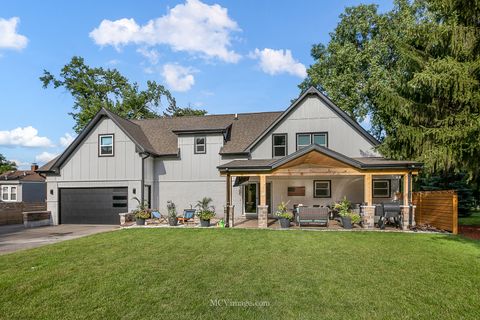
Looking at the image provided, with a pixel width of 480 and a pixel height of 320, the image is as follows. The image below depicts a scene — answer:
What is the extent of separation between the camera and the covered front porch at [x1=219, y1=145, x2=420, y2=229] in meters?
13.5

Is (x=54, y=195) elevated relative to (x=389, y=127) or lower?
lower

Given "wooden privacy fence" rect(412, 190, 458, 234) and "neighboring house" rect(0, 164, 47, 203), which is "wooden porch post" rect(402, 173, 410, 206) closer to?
"wooden privacy fence" rect(412, 190, 458, 234)

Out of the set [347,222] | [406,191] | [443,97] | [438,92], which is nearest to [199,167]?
[347,222]

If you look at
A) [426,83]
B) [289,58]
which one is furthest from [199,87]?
[426,83]

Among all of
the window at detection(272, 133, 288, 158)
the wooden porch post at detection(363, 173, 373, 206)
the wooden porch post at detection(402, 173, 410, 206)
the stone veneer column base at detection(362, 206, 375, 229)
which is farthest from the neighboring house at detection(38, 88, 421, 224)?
the stone veneer column base at detection(362, 206, 375, 229)

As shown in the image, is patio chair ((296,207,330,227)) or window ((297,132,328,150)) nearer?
patio chair ((296,207,330,227))

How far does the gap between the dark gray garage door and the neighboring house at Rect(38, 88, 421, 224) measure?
6 centimetres

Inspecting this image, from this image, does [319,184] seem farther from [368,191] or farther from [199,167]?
[199,167]

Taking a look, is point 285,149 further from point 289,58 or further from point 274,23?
point 289,58

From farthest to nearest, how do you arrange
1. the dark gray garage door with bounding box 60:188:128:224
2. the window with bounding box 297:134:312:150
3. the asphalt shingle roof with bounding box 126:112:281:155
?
the asphalt shingle roof with bounding box 126:112:281:155
the window with bounding box 297:134:312:150
the dark gray garage door with bounding box 60:188:128:224

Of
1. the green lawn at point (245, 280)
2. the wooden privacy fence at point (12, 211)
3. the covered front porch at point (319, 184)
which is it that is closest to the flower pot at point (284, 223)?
the covered front porch at point (319, 184)

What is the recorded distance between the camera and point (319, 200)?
1830cm

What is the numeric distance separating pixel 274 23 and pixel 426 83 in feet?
34.4

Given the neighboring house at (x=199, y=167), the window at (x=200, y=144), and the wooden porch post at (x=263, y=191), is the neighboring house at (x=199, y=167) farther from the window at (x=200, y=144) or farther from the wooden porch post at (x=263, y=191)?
the wooden porch post at (x=263, y=191)
